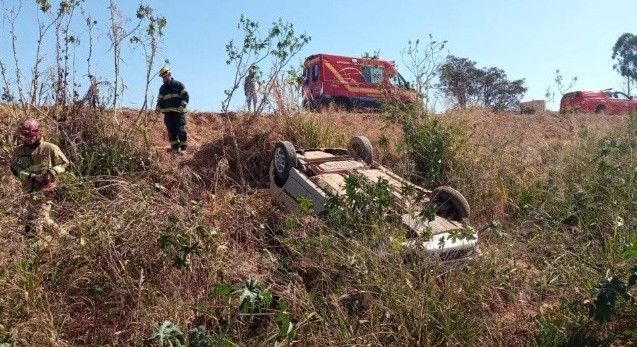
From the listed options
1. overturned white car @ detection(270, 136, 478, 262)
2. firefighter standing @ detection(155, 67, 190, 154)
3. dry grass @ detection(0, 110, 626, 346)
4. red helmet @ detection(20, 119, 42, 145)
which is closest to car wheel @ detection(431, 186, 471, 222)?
overturned white car @ detection(270, 136, 478, 262)

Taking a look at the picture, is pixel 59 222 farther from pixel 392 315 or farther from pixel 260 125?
pixel 260 125

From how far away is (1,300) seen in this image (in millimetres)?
3764

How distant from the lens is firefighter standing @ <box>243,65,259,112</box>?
8.28 metres

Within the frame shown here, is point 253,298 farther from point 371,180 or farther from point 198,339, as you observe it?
point 371,180

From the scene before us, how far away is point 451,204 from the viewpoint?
17.7ft

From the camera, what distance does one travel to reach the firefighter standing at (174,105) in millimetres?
8305

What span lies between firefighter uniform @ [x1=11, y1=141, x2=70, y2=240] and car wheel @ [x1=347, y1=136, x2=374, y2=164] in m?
3.52

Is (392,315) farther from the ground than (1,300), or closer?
closer

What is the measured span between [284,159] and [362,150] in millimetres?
1356

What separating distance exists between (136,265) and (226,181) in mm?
3196

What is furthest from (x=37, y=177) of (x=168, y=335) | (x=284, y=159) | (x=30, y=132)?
(x=168, y=335)

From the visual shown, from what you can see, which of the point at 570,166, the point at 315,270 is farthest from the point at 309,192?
the point at 570,166

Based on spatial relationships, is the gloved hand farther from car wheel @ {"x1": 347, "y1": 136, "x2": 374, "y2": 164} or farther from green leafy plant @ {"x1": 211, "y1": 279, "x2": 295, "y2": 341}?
car wheel @ {"x1": 347, "y1": 136, "x2": 374, "y2": 164}

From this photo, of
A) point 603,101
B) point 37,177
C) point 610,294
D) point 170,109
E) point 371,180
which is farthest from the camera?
point 603,101
